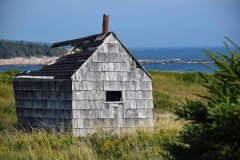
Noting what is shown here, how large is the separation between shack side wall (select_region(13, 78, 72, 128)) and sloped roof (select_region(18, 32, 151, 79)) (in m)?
0.32

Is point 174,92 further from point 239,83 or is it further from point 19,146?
point 239,83

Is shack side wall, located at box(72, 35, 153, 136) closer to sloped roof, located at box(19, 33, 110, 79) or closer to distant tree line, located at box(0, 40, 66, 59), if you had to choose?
sloped roof, located at box(19, 33, 110, 79)

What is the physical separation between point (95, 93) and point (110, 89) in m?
0.57

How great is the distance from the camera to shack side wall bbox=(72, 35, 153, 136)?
1928 cm

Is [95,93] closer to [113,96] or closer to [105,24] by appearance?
[113,96]

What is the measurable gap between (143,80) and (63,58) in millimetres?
3503

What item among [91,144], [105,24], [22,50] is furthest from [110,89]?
[22,50]

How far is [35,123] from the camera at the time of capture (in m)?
20.7

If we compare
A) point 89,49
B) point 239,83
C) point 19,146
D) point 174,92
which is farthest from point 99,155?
point 174,92

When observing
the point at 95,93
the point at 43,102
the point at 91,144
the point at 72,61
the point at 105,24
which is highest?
the point at 105,24

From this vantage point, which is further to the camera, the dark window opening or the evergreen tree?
the dark window opening

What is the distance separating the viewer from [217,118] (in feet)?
17.5

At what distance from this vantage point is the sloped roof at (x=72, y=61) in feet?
65.2

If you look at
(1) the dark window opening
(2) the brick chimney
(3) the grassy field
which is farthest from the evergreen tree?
(2) the brick chimney
